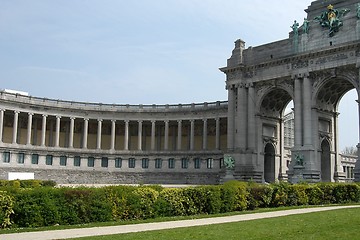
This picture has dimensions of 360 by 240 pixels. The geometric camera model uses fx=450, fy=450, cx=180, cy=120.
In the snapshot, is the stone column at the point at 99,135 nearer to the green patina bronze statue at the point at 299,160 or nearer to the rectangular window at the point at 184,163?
the rectangular window at the point at 184,163

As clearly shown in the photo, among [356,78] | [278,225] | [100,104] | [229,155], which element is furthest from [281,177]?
[278,225]

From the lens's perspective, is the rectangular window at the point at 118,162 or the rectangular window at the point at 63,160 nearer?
the rectangular window at the point at 63,160

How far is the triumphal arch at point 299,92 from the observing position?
6125 centimetres

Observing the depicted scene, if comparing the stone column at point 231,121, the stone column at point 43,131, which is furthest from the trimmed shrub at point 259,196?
the stone column at point 43,131

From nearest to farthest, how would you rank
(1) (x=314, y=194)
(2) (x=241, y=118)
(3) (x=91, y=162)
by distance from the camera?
1. (1) (x=314, y=194)
2. (2) (x=241, y=118)
3. (3) (x=91, y=162)

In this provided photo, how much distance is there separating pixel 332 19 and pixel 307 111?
1314cm

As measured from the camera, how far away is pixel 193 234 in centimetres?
1836

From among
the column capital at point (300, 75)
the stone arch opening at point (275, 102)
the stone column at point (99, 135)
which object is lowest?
the stone column at point (99, 135)

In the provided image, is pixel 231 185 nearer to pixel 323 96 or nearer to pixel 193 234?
pixel 193 234

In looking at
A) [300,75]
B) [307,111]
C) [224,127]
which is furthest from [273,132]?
[224,127]

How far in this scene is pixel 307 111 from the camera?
2498 inches

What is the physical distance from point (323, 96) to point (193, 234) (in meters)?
52.8

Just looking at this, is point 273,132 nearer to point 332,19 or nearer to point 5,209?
point 332,19

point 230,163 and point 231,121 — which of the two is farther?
point 231,121
